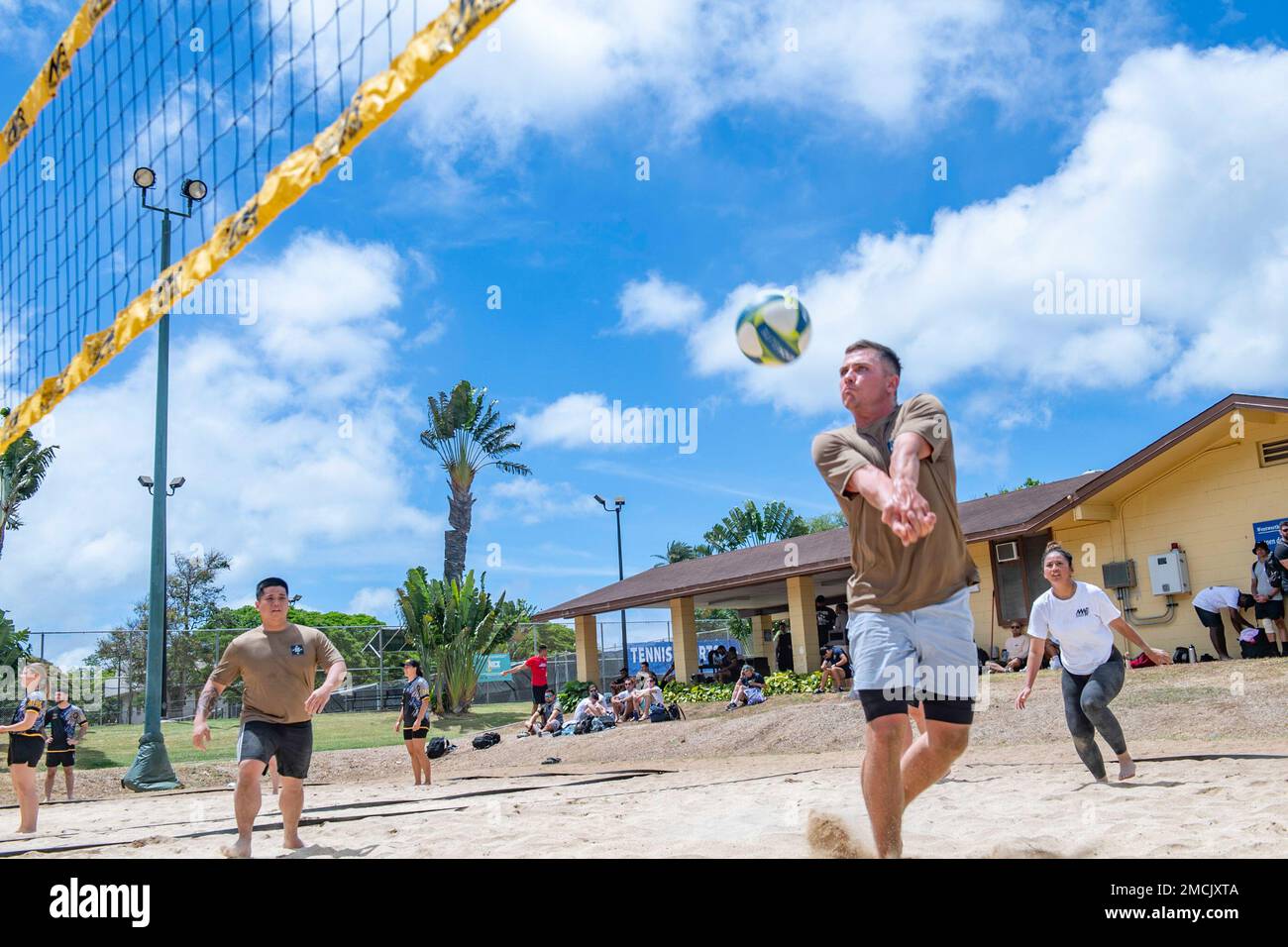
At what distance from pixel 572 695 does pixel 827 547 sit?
27.5 feet

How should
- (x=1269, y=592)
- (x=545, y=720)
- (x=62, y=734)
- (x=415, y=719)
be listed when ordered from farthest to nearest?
1. (x=545, y=720)
2. (x=1269, y=592)
3. (x=62, y=734)
4. (x=415, y=719)

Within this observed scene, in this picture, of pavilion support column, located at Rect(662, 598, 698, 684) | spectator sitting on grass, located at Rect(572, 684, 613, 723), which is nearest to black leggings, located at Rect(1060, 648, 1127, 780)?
spectator sitting on grass, located at Rect(572, 684, 613, 723)

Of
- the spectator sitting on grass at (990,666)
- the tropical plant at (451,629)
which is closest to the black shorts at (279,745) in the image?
the spectator sitting on grass at (990,666)

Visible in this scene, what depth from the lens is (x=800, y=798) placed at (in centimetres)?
752

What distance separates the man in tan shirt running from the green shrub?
68.4ft

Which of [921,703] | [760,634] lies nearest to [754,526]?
[760,634]

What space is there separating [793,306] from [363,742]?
17618 millimetres

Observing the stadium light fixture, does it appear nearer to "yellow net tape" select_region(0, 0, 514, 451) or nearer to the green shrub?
"yellow net tape" select_region(0, 0, 514, 451)

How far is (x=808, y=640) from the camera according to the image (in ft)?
73.9

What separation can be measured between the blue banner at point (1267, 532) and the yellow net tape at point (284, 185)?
50.5 ft

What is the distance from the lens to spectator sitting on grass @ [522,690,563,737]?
2112 centimetres

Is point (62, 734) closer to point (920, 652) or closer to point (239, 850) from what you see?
point (239, 850)
